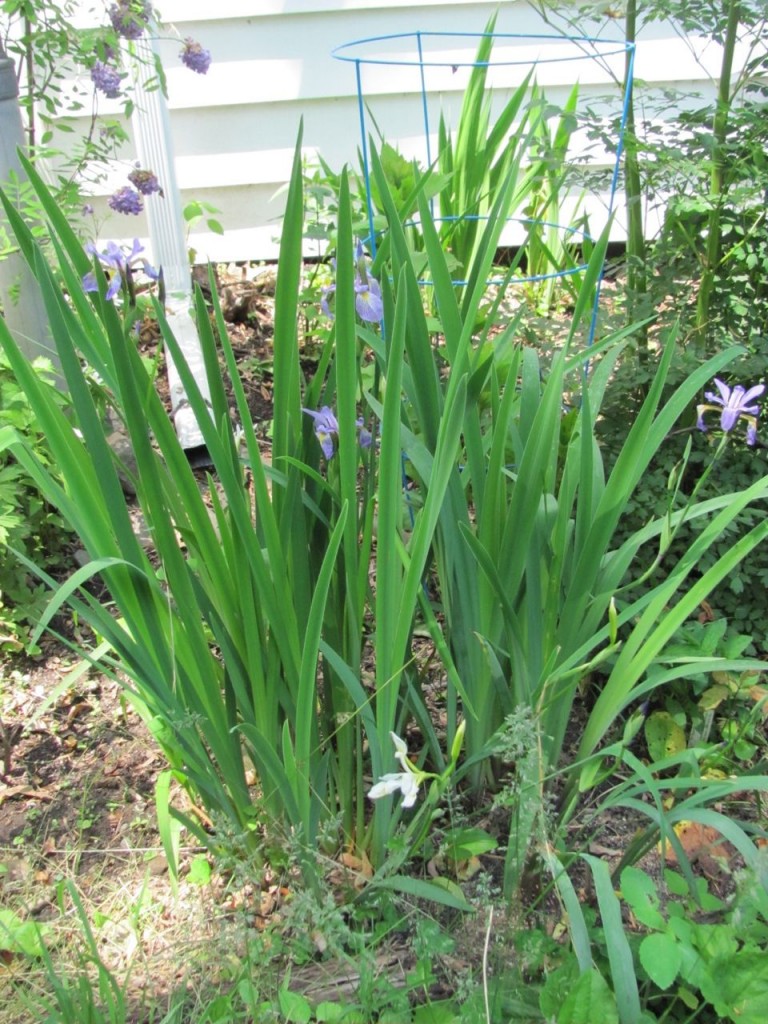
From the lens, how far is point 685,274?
1938mm

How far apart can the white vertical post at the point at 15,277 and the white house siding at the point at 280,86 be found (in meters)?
1.33

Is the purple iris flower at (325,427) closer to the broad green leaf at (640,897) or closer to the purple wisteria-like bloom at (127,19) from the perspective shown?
the broad green leaf at (640,897)

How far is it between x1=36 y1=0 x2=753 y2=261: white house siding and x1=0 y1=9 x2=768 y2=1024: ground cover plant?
7.54ft

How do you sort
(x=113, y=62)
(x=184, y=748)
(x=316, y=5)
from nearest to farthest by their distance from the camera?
(x=184, y=748), (x=113, y=62), (x=316, y=5)

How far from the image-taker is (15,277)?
2188 millimetres

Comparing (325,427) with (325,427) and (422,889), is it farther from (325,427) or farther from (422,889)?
(422,889)

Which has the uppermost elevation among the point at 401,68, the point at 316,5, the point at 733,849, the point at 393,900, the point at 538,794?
the point at 316,5

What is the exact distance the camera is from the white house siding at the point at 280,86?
3.47 meters

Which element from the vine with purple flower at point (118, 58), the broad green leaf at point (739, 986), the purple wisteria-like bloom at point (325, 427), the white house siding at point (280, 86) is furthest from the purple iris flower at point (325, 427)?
the white house siding at point (280, 86)

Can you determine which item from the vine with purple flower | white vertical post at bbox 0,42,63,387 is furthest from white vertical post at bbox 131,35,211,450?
white vertical post at bbox 0,42,63,387

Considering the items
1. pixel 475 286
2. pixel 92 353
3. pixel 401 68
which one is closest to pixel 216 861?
pixel 92 353

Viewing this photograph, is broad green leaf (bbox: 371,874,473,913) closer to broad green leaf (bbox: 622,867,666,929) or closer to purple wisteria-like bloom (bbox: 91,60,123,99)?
broad green leaf (bbox: 622,867,666,929)

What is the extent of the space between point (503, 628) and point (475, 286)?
0.52 metres

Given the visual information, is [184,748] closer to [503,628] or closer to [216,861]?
[216,861]
